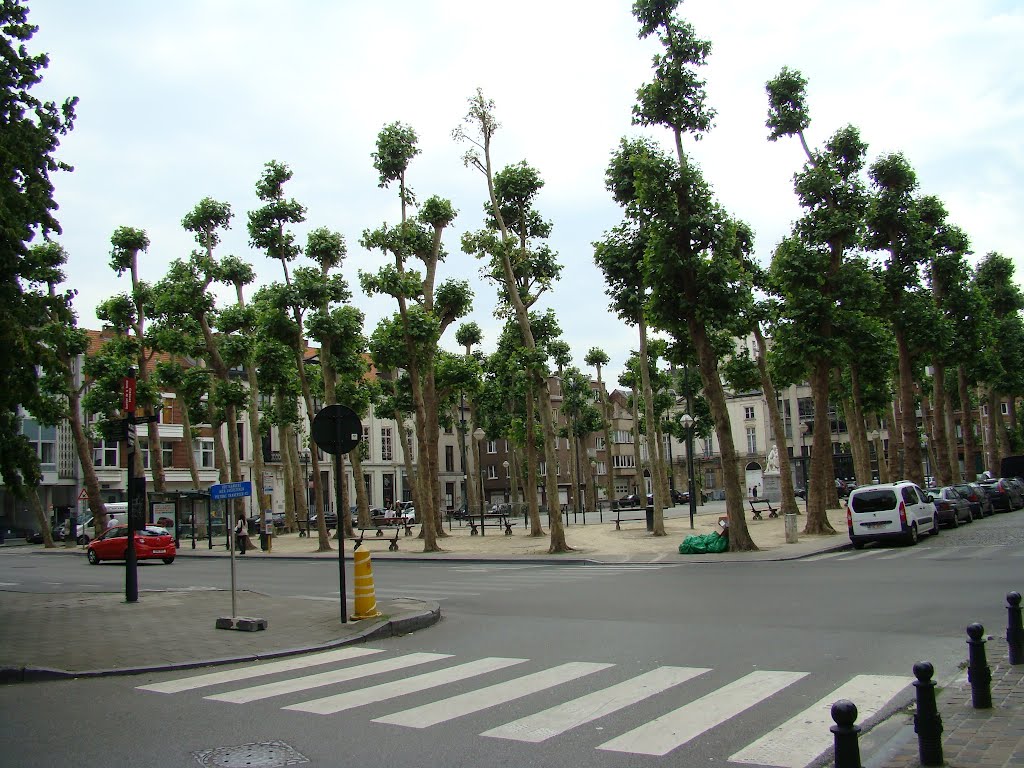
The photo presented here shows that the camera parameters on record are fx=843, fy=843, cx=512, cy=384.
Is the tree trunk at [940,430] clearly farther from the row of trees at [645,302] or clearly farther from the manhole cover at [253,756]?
the manhole cover at [253,756]

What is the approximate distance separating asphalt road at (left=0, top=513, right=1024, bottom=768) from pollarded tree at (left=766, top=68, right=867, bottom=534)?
14370 millimetres

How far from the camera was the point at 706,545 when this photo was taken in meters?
24.5

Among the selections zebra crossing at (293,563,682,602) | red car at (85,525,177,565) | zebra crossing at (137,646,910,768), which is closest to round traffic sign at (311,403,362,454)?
zebra crossing at (137,646,910,768)

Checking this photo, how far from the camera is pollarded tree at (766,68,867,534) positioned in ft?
93.2

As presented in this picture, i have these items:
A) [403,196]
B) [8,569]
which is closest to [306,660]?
[403,196]

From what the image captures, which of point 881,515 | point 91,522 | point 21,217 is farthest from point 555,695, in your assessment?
point 91,522

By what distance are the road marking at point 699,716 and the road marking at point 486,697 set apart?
145 centimetres

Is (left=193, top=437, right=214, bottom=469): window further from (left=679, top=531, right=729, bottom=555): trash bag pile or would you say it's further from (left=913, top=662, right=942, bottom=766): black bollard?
(left=913, top=662, right=942, bottom=766): black bollard

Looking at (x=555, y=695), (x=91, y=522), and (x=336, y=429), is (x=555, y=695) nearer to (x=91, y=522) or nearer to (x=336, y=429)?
(x=336, y=429)

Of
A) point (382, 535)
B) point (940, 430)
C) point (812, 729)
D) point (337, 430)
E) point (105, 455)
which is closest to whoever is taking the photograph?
point (812, 729)

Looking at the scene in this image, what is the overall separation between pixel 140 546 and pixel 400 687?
1062 inches

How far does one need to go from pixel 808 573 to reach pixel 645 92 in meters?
14.9

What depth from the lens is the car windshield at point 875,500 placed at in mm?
23469

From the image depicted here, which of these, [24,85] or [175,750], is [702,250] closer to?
[24,85]
